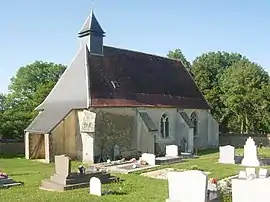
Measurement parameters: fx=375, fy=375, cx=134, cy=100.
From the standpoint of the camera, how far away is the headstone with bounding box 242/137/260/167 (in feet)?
82.4

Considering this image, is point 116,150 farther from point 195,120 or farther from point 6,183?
point 6,183

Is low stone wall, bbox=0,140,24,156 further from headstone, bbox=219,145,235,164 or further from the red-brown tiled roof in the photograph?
headstone, bbox=219,145,235,164

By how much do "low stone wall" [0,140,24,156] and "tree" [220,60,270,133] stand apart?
86.3ft

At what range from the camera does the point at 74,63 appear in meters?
31.3

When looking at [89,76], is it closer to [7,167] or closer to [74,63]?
[74,63]

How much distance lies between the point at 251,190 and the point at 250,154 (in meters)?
14.6

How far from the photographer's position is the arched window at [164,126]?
3400 cm

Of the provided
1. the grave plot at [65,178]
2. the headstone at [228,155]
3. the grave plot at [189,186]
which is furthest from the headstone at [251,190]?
the headstone at [228,155]

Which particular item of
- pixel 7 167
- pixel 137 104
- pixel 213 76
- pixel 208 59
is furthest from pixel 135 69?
pixel 208 59

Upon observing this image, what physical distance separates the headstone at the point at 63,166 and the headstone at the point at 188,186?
6.44m

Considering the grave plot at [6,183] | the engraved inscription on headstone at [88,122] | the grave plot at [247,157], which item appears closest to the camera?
the grave plot at [6,183]

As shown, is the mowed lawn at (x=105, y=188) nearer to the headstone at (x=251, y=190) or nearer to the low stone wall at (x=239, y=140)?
the headstone at (x=251, y=190)

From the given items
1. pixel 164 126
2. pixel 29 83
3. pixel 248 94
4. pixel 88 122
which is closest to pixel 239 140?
pixel 248 94

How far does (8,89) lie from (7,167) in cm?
3803
